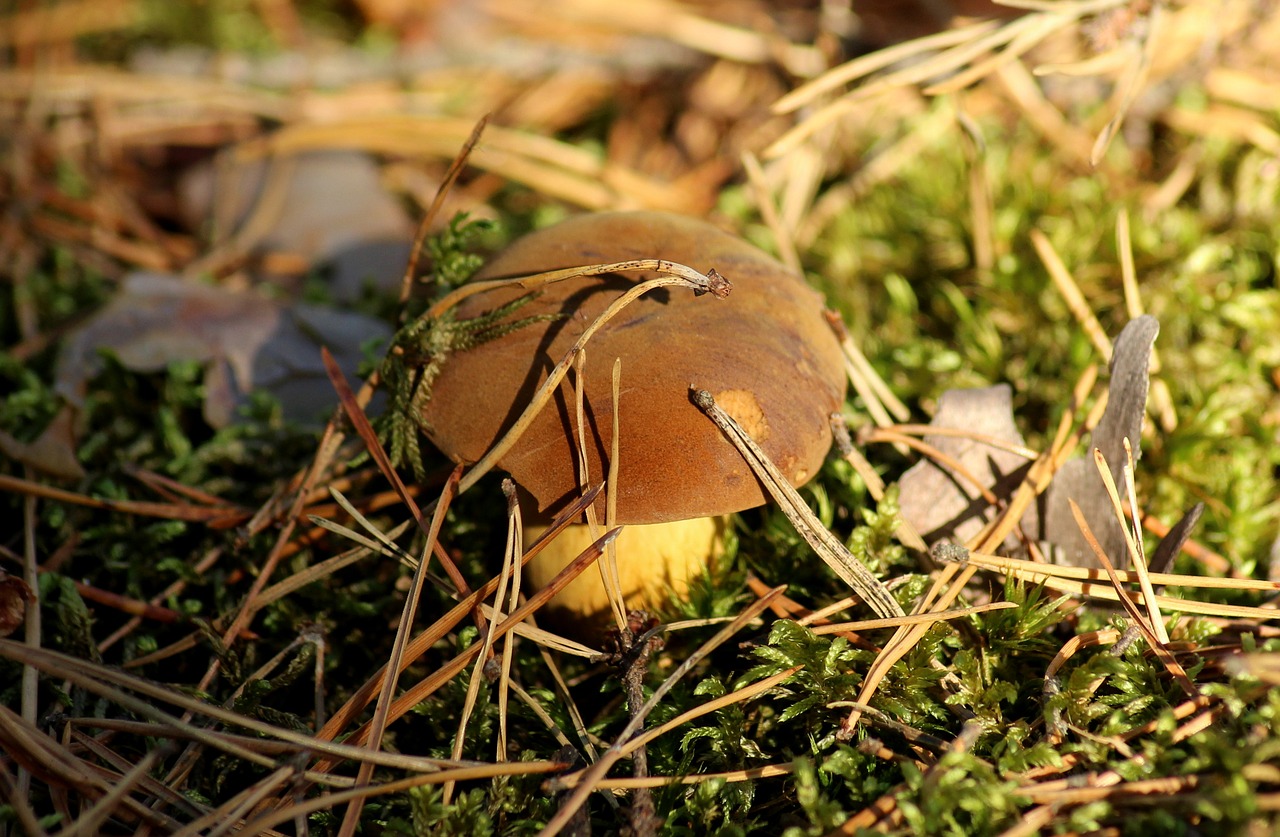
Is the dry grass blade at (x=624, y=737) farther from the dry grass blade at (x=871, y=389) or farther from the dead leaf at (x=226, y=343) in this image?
the dead leaf at (x=226, y=343)

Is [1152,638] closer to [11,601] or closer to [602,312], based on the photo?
[602,312]

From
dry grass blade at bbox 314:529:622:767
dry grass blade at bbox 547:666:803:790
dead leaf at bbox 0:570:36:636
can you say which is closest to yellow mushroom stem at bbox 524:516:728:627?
dry grass blade at bbox 314:529:622:767

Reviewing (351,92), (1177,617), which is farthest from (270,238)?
(1177,617)

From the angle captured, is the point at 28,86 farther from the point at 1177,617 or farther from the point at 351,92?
the point at 1177,617

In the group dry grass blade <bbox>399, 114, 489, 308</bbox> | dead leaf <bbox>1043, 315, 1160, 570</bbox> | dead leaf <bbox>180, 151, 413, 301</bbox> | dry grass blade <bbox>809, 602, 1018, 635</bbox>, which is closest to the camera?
dry grass blade <bbox>809, 602, 1018, 635</bbox>

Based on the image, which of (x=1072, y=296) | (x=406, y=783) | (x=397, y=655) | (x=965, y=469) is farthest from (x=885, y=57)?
(x=406, y=783)

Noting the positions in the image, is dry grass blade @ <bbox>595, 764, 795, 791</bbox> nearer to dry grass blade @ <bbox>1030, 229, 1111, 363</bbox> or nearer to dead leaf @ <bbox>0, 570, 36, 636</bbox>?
dead leaf @ <bbox>0, 570, 36, 636</bbox>

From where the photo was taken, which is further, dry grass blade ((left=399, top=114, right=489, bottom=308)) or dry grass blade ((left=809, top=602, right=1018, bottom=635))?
dry grass blade ((left=399, top=114, right=489, bottom=308))
